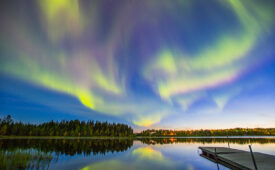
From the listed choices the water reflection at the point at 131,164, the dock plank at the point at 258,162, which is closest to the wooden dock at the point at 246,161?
the dock plank at the point at 258,162

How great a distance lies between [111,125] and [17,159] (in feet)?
545

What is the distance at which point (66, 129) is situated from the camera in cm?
14662

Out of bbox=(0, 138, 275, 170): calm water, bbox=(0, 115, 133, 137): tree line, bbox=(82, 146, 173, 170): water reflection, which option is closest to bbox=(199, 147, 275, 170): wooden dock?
bbox=(0, 138, 275, 170): calm water

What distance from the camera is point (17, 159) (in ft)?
59.5

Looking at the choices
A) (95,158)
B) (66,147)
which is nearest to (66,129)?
(66,147)

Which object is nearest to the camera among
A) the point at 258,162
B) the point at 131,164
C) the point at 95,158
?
the point at 258,162

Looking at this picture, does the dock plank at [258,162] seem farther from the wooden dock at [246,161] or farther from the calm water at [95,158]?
the calm water at [95,158]

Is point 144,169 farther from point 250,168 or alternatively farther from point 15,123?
point 15,123

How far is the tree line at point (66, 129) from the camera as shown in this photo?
119m

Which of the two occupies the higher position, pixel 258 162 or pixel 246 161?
pixel 258 162

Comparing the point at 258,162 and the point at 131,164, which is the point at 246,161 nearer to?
the point at 258,162

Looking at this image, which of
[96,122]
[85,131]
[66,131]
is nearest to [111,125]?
[96,122]

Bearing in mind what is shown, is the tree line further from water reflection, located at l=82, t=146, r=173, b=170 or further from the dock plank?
the dock plank

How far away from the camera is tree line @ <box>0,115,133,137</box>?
118650mm
